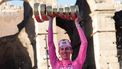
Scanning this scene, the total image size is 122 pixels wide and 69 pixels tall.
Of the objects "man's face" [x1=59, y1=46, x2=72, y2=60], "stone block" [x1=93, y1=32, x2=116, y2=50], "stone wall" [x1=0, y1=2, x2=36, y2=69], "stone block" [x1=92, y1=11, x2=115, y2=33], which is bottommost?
"stone wall" [x1=0, y1=2, x2=36, y2=69]

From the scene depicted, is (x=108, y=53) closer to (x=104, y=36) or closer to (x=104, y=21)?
(x=104, y=36)

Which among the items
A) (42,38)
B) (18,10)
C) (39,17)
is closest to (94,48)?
(42,38)

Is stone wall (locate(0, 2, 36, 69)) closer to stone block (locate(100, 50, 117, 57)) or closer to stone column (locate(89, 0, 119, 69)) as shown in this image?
stone column (locate(89, 0, 119, 69))

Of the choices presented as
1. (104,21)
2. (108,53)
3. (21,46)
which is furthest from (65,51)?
(21,46)

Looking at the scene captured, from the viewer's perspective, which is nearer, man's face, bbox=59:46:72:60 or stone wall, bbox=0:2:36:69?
man's face, bbox=59:46:72:60

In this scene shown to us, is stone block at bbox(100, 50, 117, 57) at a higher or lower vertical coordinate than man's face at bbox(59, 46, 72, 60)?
lower

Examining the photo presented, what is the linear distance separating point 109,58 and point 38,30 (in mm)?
2205

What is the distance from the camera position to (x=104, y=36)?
11.9 m

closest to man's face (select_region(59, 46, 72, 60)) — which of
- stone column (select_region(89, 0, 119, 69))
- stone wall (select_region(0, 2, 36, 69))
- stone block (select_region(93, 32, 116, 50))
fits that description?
stone column (select_region(89, 0, 119, 69))

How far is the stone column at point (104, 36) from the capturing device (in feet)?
38.6

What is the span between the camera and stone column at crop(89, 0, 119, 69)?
38.6ft

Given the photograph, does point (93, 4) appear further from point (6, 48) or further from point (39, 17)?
point (39, 17)

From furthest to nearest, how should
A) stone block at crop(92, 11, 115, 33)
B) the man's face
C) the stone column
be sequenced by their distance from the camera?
stone block at crop(92, 11, 115, 33) → the stone column → the man's face

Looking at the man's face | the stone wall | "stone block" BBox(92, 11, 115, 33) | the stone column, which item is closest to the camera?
the man's face
